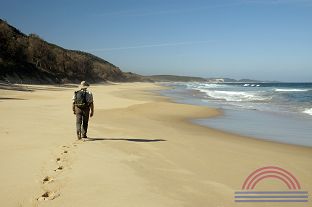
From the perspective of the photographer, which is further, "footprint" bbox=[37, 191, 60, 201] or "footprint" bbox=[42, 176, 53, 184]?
"footprint" bbox=[42, 176, 53, 184]

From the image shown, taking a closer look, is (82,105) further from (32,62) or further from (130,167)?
(32,62)

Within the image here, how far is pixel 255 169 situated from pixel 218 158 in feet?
3.39

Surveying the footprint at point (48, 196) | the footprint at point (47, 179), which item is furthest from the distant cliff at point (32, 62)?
the footprint at point (48, 196)

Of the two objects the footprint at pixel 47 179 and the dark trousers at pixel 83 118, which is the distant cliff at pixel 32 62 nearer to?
the dark trousers at pixel 83 118

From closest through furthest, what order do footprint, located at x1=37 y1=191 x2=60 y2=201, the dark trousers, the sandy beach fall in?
footprint, located at x1=37 y1=191 x2=60 y2=201, the sandy beach, the dark trousers

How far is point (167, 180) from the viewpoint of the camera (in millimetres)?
5801

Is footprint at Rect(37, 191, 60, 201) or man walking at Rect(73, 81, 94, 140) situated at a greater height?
man walking at Rect(73, 81, 94, 140)

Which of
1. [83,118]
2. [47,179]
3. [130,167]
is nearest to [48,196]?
[47,179]

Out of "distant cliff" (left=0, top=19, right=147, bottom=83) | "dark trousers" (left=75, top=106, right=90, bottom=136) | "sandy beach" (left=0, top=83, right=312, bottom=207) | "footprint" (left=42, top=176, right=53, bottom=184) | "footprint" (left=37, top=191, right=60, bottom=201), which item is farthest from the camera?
"distant cliff" (left=0, top=19, right=147, bottom=83)

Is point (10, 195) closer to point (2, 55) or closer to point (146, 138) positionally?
point (146, 138)

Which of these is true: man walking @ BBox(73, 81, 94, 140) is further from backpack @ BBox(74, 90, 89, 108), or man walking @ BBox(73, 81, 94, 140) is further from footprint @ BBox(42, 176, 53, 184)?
footprint @ BBox(42, 176, 53, 184)

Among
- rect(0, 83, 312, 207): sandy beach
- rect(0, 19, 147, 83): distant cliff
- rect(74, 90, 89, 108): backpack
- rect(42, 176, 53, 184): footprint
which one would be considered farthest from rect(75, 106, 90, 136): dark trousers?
rect(0, 19, 147, 83): distant cliff

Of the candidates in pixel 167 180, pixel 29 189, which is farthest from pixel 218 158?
pixel 29 189

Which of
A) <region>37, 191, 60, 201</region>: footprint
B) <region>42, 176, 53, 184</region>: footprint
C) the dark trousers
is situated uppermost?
the dark trousers
